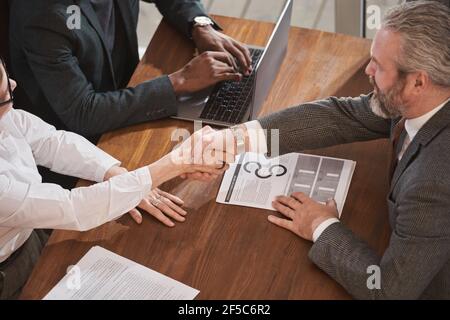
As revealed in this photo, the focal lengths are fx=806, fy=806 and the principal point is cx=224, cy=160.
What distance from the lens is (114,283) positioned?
2033mm

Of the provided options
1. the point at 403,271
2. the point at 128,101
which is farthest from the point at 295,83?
the point at 403,271

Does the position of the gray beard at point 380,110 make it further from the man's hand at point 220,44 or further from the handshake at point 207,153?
the man's hand at point 220,44

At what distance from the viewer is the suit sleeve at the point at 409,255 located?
1895mm

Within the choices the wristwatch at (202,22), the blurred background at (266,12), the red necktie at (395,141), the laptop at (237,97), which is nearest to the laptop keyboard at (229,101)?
the laptop at (237,97)

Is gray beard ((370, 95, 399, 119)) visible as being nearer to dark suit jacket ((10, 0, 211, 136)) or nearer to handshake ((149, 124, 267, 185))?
handshake ((149, 124, 267, 185))

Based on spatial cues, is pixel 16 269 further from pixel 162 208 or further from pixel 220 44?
pixel 220 44

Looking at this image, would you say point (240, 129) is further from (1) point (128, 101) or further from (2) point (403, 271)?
(2) point (403, 271)

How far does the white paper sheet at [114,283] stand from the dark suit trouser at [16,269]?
0.30 metres

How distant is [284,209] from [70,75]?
2.58 ft

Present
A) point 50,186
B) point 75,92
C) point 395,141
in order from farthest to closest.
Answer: point 75,92 < point 395,141 < point 50,186

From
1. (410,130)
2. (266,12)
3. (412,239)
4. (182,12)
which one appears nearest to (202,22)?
(182,12)

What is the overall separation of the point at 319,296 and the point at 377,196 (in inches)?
15.4

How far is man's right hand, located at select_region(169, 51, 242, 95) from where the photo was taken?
2562 mm

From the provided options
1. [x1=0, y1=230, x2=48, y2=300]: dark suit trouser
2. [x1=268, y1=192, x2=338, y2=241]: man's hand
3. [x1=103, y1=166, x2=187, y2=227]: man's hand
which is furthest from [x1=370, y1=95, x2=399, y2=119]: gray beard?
[x1=0, y1=230, x2=48, y2=300]: dark suit trouser
